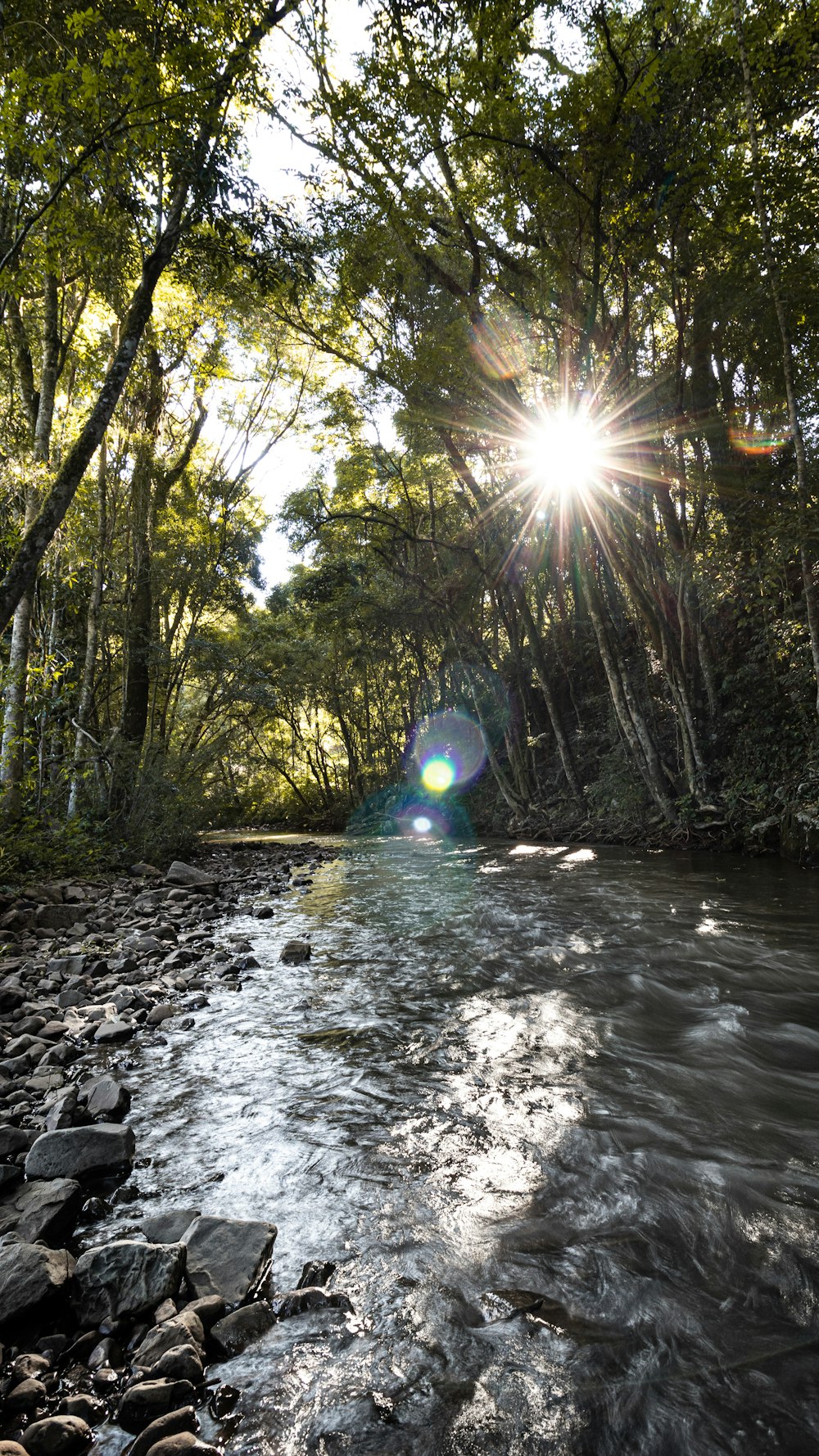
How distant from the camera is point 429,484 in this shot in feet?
63.8

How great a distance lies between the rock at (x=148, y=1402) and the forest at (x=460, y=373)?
466 centimetres

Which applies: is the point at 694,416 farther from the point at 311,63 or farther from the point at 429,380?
the point at 311,63

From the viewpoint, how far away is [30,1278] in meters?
1.89

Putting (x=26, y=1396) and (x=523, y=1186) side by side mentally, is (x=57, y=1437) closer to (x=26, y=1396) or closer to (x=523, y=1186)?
(x=26, y=1396)

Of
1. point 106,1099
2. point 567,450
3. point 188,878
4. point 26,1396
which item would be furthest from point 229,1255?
point 567,450

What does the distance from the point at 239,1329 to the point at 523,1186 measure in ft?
3.69

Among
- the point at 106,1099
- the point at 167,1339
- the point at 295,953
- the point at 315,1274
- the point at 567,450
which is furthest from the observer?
the point at 567,450

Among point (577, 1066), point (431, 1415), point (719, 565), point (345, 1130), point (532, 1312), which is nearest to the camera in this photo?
point (431, 1415)

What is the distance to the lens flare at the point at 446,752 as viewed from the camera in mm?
22516

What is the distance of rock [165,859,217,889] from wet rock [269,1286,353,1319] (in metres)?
8.62

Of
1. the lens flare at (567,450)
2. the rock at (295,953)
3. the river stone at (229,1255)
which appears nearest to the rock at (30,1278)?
the river stone at (229,1255)

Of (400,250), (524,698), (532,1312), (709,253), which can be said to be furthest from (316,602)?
(532,1312)

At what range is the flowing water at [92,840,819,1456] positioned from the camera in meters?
1.58

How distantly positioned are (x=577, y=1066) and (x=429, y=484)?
1853 cm
